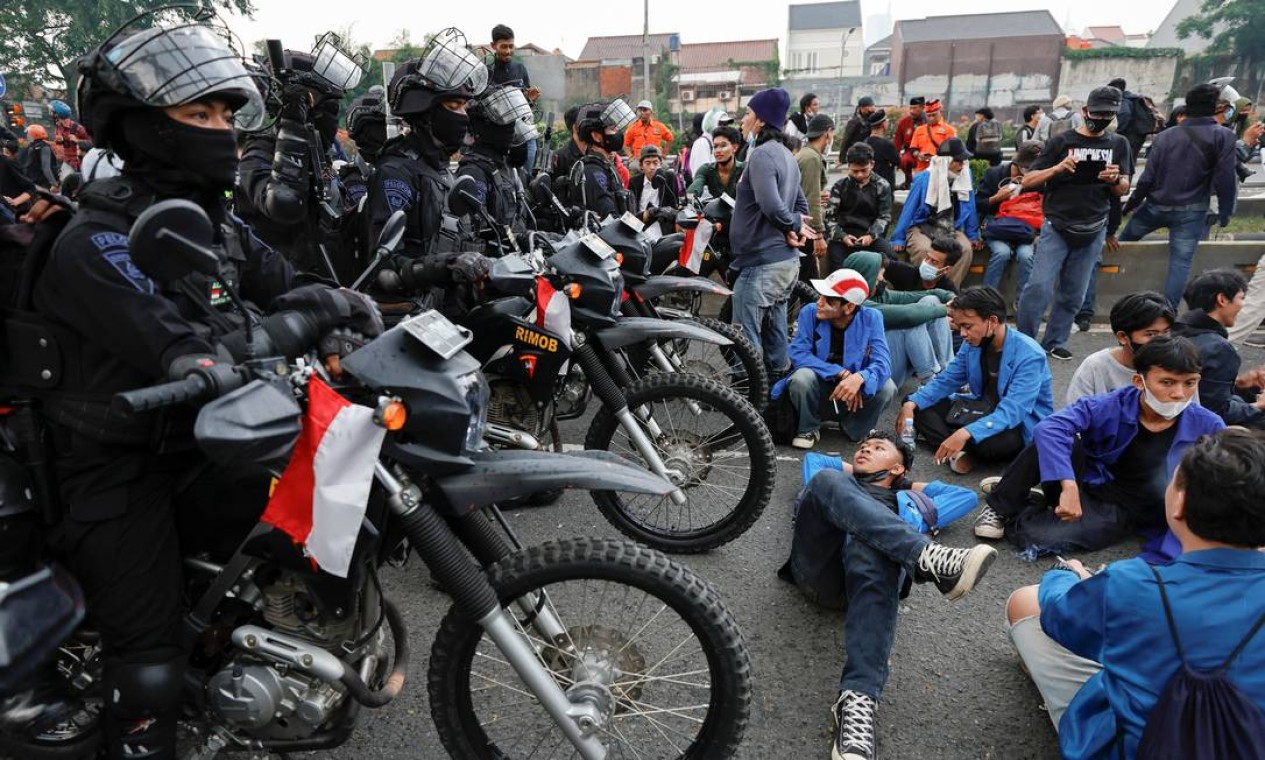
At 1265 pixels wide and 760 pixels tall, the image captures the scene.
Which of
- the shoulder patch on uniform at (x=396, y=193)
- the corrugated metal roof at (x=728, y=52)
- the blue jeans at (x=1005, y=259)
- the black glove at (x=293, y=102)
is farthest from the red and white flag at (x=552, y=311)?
the corrugated metal roof at (x=728, y=52)

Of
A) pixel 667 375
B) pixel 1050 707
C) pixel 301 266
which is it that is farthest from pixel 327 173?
pixel 1050 707

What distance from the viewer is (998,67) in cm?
5522

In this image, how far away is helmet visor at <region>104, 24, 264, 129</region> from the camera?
1886 mm

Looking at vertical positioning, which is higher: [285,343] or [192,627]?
[285,343]

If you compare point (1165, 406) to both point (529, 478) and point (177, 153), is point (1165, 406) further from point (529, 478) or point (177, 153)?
point (177, 153)

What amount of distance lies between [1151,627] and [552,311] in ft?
7.68

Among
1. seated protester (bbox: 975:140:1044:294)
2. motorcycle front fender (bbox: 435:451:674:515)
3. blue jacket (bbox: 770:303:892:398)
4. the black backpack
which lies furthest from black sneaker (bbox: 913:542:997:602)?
seated protester (bbox: 975:140:1044:294)

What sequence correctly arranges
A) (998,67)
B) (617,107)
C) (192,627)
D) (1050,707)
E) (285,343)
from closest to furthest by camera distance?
(285,343), (192,627), (1050,707), (617,107), (998,67)

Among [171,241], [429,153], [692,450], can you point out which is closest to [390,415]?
[171,241]

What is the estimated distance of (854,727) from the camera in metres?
2.58

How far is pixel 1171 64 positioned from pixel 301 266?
177ft

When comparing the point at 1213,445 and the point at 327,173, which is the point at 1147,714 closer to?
the point at 1213,445

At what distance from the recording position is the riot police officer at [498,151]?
482 centimetres

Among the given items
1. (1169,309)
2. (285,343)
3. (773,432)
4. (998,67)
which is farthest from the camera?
(998,67)
